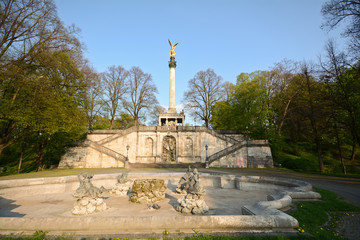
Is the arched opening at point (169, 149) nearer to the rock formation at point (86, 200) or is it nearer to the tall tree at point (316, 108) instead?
the tall tree at point (316, 108)

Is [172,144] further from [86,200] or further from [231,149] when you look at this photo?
[86,200]

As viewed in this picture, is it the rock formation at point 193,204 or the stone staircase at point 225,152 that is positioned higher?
the stone staircase at point 225,152

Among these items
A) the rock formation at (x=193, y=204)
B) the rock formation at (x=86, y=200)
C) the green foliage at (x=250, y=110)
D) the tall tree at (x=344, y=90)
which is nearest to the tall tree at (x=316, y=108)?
the tall tree at (x=344, y=90)

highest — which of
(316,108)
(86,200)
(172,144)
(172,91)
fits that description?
(172,91)

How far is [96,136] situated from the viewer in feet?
107

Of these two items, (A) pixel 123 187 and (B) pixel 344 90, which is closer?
(A) pixel 123 187

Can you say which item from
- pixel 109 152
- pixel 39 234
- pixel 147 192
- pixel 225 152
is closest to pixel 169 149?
pixel 225 152

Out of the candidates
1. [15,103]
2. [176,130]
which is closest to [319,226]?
[15,103]

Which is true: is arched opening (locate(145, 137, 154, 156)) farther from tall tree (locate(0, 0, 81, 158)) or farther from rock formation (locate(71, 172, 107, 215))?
rock formation (locate(71, 172, 107, 215))

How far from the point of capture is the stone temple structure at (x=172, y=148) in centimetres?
2728

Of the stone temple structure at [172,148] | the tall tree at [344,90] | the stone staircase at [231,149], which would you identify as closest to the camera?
the tall tree at [344,90]

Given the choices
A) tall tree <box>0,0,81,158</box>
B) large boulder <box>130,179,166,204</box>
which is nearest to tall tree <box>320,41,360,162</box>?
large boulder <box>130,179,166,204</box>

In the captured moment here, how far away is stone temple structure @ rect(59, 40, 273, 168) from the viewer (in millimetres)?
27281

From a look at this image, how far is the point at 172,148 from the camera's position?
3144 cm
